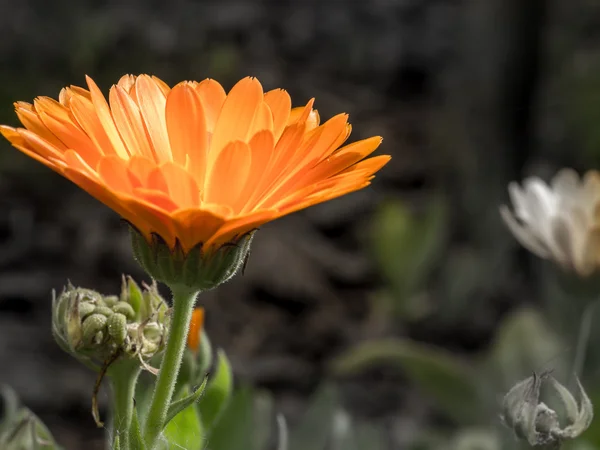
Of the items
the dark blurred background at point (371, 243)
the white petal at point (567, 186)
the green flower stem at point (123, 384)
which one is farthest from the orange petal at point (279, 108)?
the dark blurred background at point (371, 243)

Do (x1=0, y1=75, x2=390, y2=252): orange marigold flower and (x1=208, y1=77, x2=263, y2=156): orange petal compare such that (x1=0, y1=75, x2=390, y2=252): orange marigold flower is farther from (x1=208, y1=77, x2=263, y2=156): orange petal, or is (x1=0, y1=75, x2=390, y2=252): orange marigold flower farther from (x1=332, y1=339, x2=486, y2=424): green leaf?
(x1=332, y1=339, x2=486, y2=424): green leaf

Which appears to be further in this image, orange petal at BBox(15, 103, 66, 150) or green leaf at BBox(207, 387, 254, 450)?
green leaf at BBox(207, 387, 254, 450)

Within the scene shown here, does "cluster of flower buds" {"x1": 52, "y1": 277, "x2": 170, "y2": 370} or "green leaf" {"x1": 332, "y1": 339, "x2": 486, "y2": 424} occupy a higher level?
"cluster of flower buds" {"x1": 52, "y1": 277, "x2": 170, "y2": 370}

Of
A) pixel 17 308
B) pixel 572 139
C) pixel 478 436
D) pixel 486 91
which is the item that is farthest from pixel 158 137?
pixel 572 139

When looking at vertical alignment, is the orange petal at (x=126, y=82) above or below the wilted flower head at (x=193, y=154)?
above

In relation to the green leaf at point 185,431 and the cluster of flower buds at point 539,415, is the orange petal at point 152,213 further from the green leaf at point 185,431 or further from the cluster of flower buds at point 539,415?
the cluster of flower buds at point 539,415

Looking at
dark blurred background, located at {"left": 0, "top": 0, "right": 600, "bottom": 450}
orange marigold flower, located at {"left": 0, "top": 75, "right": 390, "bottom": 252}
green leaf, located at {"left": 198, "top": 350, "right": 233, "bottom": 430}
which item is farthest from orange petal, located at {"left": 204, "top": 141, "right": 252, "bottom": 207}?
dark blurred background, located at {"left": 0, "top": 0, "right": 600, "bottom": 450}

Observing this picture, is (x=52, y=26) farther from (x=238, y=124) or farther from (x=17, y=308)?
(x=238, y=124)
